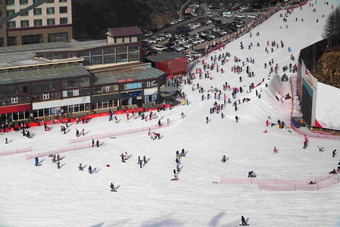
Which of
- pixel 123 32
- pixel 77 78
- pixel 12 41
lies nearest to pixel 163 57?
pixel 123 32

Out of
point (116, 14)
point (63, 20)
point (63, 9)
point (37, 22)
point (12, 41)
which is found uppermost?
point (63, 9)

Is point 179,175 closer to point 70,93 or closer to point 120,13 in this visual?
point 70,93

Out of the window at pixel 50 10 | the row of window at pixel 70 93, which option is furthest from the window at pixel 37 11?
the row of window at pixel 70 93

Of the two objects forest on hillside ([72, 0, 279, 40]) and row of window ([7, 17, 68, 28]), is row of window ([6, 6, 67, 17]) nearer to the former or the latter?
row of window ([7, 17, 68, 28])

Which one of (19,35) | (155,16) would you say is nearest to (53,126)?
(19,35)

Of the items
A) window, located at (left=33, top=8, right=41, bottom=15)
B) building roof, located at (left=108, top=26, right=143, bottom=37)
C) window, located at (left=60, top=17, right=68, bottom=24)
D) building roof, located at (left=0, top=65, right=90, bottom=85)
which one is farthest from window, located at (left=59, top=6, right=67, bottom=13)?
building roof, located at (left=0, top=65, right=90, bottom=85)

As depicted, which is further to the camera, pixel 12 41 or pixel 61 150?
pixel 12 41
